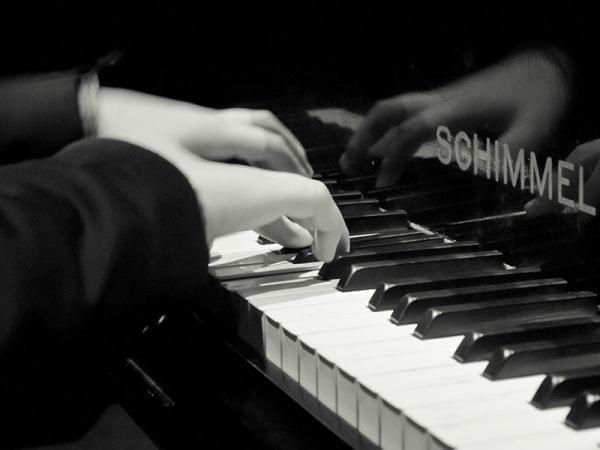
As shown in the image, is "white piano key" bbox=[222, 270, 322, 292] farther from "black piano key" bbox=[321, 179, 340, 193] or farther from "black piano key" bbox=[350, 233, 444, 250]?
"black piano key" bbox=[321, 179, 340, 193]

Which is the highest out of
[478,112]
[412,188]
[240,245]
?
[478,112]

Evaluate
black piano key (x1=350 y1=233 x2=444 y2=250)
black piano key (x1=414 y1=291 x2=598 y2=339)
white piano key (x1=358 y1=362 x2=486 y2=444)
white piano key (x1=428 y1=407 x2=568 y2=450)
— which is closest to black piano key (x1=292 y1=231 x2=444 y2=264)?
black piano key (x1=350 y1=233 x2=444 y2=250)

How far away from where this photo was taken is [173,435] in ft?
4.47

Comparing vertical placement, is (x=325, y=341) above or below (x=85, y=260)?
below

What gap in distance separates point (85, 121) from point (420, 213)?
1.74ft

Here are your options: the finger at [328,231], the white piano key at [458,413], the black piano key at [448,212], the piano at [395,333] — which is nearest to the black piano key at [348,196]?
the piano at [395,333]

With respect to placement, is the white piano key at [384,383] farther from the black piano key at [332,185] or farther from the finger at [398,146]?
the black piano key at [332,185]

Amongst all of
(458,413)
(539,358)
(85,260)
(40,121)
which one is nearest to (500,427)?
(458,413)

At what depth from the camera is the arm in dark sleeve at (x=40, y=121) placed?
1.47 metres

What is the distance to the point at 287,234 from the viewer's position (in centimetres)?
129

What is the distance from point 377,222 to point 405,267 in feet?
0.70

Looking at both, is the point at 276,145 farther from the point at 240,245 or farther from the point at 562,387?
the point at 562,387

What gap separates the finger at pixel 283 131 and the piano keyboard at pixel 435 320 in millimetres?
98

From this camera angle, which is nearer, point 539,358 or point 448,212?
point 539,358
